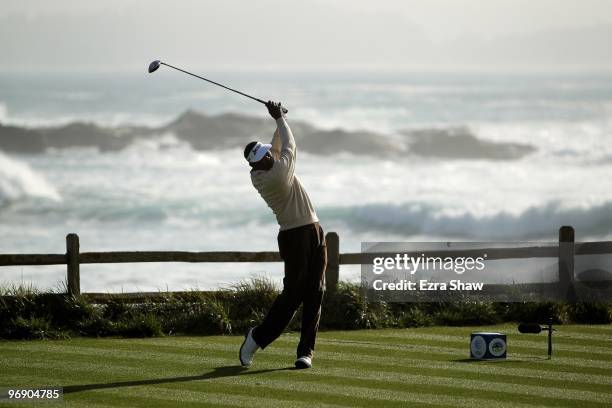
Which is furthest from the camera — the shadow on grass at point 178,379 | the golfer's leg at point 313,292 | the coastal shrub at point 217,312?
the coastal shrub at point 217,312

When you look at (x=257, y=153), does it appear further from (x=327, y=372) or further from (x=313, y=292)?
(x=327, y=372)

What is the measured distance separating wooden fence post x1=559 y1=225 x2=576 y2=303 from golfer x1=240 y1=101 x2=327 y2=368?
5.15m

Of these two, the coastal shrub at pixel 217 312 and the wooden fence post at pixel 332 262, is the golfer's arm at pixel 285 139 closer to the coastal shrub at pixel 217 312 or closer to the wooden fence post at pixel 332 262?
the coastal shrub at pixel 217 312

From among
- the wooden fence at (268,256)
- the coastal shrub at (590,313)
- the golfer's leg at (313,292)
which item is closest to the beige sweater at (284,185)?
the golfer's leg at (313,292)

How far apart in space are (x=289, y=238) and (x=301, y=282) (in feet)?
1.31

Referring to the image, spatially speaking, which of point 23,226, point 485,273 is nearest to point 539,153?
point 23,226

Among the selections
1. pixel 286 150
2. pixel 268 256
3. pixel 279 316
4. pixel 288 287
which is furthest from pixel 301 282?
pixel 268 256

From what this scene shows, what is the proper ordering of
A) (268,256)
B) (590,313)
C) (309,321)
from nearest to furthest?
(309,321)
(268,256)
(590,313)

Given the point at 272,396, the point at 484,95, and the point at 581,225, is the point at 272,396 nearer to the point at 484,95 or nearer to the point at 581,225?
the point at 581,225

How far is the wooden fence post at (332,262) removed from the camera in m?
14.2

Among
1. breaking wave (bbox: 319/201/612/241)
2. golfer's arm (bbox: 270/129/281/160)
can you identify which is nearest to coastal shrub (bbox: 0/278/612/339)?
golfer's arm (bbox: 270/129/281/160)

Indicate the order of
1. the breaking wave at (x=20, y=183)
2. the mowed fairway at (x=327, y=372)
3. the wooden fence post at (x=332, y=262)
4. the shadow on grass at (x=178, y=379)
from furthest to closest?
the breaking wave at (x=20, y=183) → the wooden fence post at (x=332, y=262) → the shadow on grass at (x=178, y=379) → the mowed fairway at (x=327, y=372)

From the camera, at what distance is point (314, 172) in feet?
181

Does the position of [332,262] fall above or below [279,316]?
above
